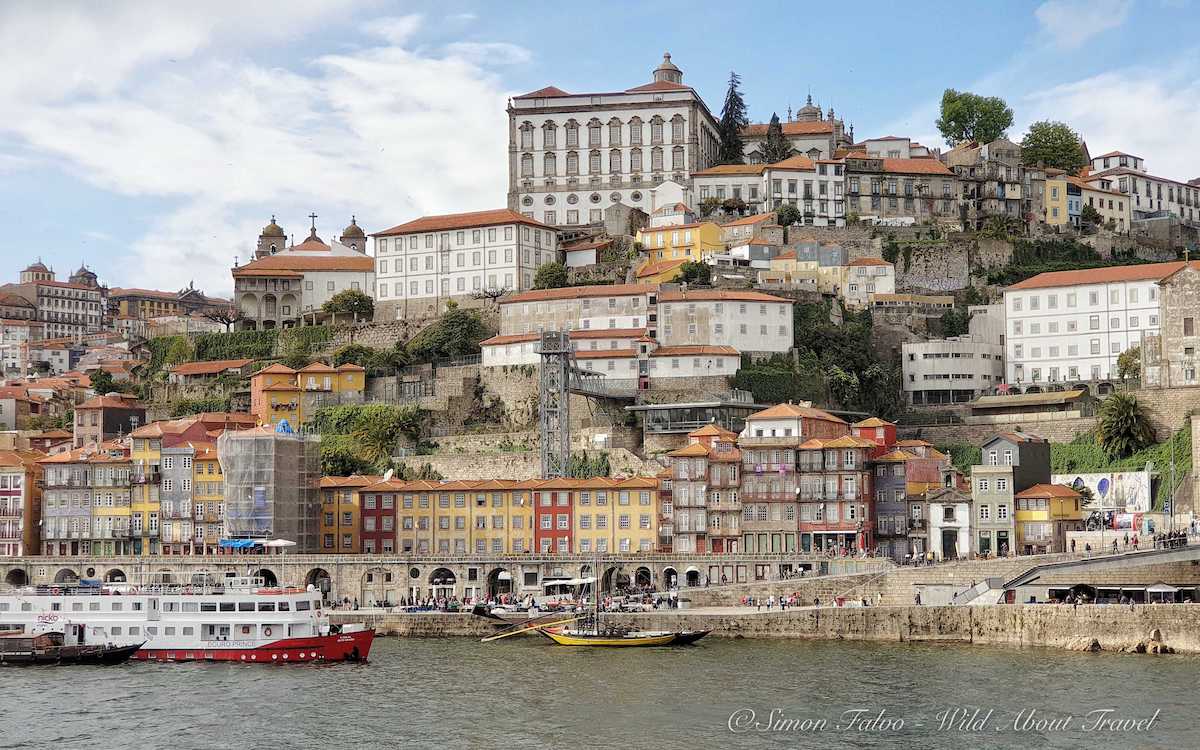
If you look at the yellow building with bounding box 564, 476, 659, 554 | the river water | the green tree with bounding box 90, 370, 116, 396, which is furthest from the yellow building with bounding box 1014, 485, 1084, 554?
the green tree with bounding box 90, 370, 116, 396

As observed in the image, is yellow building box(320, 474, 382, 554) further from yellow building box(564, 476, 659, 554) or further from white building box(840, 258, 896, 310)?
white building box(840, 258, 896, 310)

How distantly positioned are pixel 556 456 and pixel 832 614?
23.4 m

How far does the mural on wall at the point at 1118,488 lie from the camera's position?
7356cm

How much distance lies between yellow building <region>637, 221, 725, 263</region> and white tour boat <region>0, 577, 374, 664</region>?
44.8 m

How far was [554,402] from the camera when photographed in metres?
83.6

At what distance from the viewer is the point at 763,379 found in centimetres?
8706

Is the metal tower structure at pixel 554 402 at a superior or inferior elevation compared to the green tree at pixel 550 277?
inferior

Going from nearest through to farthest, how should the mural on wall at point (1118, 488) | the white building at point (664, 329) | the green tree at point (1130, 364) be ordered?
the mural on wall at point (1118, 488)
the green tree at point (1130, 364)
the white building at point (664, 329)

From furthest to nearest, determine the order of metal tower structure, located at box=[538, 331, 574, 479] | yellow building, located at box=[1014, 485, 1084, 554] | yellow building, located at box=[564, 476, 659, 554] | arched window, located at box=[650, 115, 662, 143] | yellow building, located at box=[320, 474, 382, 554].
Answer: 1. arched window, located at box=[650, 115, 662, 143]
2. metal tower structure, located at box=[538, 331, 574, 479]
3. yellow building, located at box=[320, 474, 382, 554]
4. yellow building, located at box=[564, 476, 659, 554]
5. yellow building, located at box=[1014, 485, 1084, 554]

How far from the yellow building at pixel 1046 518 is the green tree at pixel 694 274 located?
97.5 ft

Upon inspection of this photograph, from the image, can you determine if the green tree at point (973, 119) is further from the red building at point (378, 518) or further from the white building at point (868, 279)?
the red building at point (378, 518)

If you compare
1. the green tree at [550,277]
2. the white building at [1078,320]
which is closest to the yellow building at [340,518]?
the green tree at [550,277]

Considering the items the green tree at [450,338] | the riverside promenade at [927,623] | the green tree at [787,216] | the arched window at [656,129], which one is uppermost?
the arched window at [656,129]

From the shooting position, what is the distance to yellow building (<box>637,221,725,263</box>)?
101500mm
